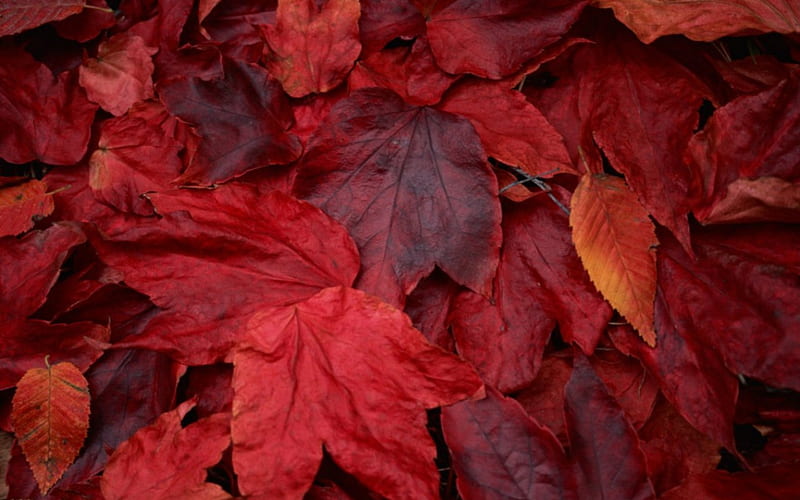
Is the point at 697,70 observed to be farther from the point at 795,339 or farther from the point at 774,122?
the point at 795,339

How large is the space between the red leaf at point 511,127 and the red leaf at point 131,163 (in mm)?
444

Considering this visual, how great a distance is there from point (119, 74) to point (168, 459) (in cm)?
62

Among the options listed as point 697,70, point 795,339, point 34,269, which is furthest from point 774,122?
point 34,269

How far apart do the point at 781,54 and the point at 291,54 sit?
0.74 m

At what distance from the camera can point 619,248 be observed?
2.67 feet

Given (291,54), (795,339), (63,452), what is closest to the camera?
(795,339)

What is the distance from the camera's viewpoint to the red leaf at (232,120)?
0.90m

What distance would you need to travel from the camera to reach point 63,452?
0.86 meters

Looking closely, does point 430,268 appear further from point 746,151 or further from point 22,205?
point 22,205

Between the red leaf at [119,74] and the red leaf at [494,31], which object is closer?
the red leaf at [494,31]

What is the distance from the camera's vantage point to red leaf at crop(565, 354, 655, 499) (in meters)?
0.75

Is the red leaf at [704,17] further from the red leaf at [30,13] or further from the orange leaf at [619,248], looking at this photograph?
the red leaf at [30,13]

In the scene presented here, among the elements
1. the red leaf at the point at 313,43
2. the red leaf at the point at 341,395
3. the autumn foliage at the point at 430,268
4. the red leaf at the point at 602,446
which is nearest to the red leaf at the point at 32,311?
the autumn foliage at the point at 430,268

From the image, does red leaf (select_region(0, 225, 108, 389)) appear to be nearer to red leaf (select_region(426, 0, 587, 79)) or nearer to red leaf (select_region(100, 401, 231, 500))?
red leaf (select_region(100, 401, 231, 500))
